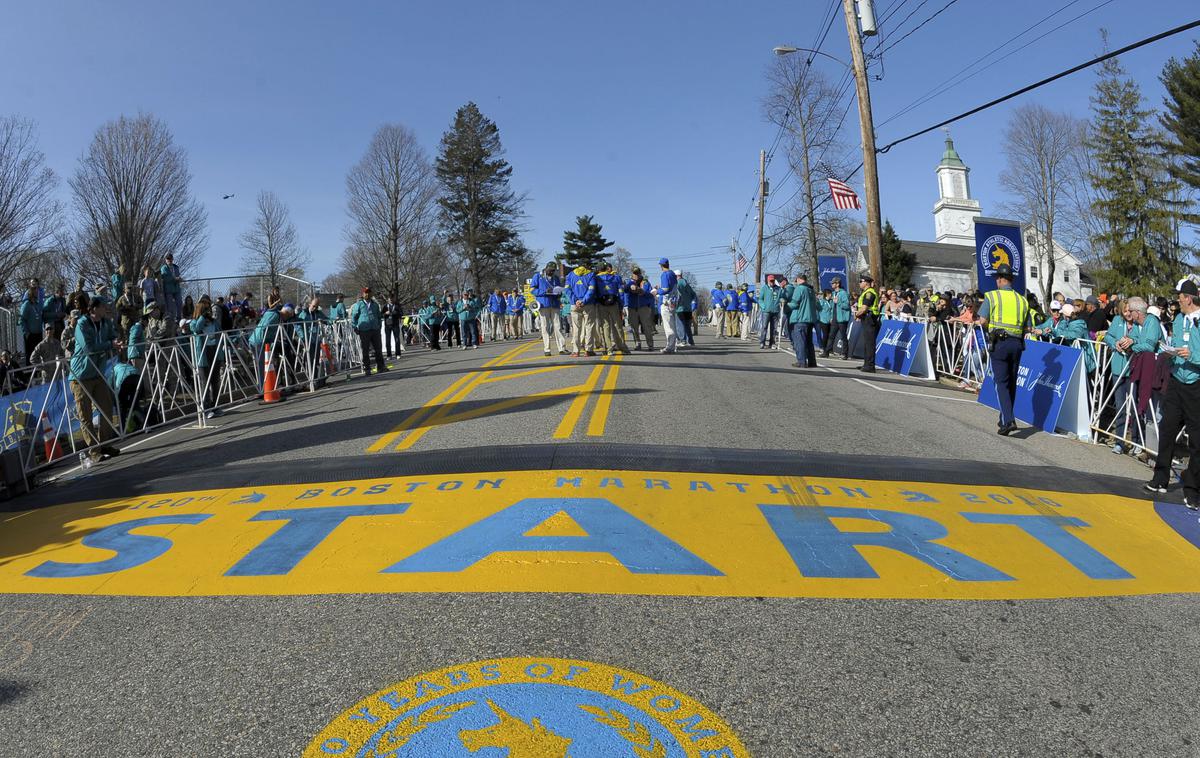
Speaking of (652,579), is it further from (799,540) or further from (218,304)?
(218,304)

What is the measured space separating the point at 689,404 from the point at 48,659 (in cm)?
788

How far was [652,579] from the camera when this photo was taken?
14.4 feet

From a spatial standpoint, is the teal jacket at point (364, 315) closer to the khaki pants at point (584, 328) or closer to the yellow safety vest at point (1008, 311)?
the khaki pants at point (584, 328)

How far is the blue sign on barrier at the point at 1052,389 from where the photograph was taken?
9898 mm

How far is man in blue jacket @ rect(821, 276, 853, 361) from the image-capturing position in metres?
20.0

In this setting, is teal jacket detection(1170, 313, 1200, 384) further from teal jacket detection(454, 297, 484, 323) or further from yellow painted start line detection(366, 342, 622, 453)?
teal jacket detection(454, 297, 484, 323)

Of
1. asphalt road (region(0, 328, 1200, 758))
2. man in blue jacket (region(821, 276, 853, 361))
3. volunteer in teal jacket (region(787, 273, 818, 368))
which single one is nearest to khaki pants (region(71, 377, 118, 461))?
asphalt road (region(0, 328, 1200, 758))

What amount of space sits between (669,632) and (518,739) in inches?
43.7

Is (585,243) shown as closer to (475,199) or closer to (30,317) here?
(475,199)

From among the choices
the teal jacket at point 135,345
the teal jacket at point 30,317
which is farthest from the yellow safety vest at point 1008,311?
the teal jacket at point 30,317

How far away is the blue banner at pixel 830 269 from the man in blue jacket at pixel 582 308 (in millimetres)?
14241

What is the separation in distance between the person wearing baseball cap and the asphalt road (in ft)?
0.77

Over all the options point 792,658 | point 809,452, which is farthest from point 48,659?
point 809,452

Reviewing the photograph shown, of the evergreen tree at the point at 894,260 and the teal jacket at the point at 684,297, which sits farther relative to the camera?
the evergreen tree at the point at 894,260
